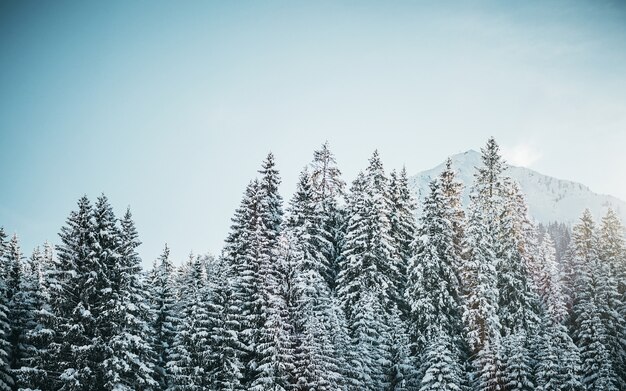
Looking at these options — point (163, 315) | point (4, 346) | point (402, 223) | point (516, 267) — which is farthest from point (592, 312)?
point (4, 346)

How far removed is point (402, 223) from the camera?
4709cm

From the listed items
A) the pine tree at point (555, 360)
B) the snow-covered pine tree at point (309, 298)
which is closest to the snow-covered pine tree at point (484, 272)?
the pine tree at point (555, 360)

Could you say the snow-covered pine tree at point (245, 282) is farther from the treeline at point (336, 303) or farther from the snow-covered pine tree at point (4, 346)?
the snow-covered pine tree at point (4, 346)

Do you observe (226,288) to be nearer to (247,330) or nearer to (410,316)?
(247,330)

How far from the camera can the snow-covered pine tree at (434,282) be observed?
3828cm

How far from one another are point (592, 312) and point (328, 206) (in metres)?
24.4

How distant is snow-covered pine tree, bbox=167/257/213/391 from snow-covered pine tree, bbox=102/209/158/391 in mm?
2108

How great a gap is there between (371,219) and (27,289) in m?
27.0

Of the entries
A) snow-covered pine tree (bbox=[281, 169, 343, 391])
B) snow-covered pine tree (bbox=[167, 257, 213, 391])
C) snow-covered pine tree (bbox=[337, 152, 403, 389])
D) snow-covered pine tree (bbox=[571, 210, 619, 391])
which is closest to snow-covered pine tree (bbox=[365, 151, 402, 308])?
snow-covered pine tree (bbox=[337, 152, 403, 389])

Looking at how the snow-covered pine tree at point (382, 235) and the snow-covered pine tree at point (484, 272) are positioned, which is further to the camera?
the snow-covered pine tree at point (382, 235)

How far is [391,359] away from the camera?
3656 cm

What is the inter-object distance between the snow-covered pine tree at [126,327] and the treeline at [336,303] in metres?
0.12

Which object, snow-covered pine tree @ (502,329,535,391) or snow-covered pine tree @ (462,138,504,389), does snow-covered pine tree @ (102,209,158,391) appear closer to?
snow-covered pine tree @ (462,138,504,389)

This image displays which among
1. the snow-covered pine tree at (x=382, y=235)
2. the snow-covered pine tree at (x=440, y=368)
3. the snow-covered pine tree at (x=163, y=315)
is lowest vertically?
the snow-covered pine tree at (x=440, y=368)
